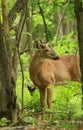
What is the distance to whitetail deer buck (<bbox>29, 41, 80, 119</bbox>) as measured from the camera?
10.2 meters

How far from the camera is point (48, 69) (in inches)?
434

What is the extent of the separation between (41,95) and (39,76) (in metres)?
0.50

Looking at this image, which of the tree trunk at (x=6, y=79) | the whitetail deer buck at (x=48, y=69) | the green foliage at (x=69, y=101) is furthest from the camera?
the whitetail deer buck at (x=48, y=69)

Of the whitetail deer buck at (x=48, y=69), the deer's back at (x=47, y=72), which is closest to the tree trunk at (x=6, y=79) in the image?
the whitetail deer buck at (x=48, y=69)

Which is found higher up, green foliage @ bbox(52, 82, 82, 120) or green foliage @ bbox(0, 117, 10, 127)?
green foliage @ bbox(52, 82, 82, 120)

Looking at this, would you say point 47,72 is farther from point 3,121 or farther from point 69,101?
point 3,121

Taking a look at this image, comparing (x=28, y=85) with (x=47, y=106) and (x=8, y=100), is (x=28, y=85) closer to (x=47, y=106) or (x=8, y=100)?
(x=47, y=106)

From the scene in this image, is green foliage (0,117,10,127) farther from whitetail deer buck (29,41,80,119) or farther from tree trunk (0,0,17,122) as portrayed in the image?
whitetail deer buck (29,41,80,119)

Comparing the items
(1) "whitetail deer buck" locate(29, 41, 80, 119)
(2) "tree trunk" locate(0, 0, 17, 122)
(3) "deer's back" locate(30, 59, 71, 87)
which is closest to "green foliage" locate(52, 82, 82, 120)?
(2) "tree trunk" locate(0, 0, 17, 122)

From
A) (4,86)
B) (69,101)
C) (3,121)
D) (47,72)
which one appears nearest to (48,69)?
(47,72)

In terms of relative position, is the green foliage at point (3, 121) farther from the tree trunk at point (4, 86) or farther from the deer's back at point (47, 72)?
the deer's back at point (47, 72)

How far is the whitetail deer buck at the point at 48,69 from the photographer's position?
33.5 ft

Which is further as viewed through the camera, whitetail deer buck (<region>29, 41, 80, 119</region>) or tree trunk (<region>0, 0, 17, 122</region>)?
whitetail deer buck (<region>29, 41, 80, 119</region>)

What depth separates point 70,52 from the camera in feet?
42.0
